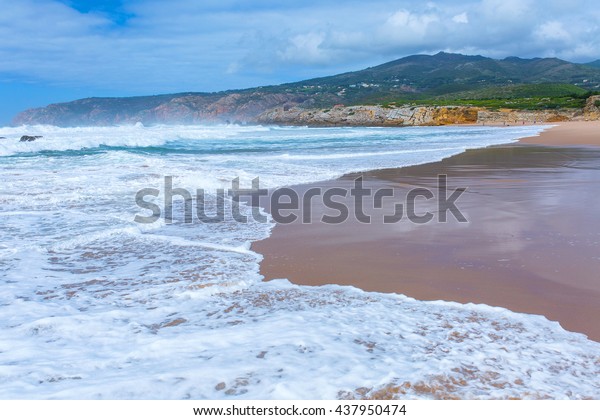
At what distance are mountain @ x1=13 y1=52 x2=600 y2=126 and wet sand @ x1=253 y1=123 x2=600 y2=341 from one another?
336ft

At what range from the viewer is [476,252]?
18.4ft

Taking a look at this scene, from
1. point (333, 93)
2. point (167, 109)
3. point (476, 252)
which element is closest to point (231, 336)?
point (476, 252)

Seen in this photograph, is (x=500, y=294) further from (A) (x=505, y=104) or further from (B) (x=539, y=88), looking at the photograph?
(B) (x=539, y=88)

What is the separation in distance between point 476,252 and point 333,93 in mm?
137973

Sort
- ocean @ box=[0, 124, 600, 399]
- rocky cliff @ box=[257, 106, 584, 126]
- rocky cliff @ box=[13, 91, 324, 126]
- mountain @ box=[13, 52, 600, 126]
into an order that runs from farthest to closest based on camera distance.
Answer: rocky cliff @ box=[13, 91, 324, 126] < mountain @ box=[13, 52, 600, 126] < rocky cliff @ box=[257, 106, 584, 126] < ocean @ box=[0, 124, 600, 399]

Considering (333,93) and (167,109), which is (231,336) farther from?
(167,109)

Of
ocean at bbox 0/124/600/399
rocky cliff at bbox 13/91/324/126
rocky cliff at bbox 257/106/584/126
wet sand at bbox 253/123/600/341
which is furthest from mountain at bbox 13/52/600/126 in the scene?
ocean at bbox 0/124/600/399

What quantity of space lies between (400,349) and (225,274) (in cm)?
224

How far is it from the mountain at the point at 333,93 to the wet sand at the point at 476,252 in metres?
102

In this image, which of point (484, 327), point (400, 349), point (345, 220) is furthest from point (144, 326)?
point (345, 220)

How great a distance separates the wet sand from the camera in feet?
14.0

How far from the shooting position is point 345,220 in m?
7.66

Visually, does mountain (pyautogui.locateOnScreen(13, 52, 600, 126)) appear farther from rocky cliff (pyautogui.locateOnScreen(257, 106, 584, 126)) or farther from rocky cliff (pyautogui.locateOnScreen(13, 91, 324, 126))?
rocky cliff (pyautogui.locateOnScreen(257, 106, 584, 126))

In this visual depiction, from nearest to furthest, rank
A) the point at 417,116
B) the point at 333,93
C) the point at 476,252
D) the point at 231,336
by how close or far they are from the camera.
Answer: the point at 231,336 < the point at 476,252 < the point at 417,116 < the point at 333,93
